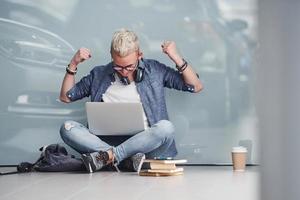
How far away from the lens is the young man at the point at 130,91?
107 inches

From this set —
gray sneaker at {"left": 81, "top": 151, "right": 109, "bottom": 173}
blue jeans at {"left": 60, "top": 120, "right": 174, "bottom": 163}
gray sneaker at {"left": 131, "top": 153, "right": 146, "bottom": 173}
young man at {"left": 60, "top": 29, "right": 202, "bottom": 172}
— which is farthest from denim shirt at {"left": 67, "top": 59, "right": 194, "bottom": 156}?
gray sneaker at {"left": 81, "top": 151, "right": 109, "bottom": 173}

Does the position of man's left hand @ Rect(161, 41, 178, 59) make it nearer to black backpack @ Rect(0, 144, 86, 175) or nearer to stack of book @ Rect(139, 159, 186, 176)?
stack of book @ Rect(139, 159, 186, 176)

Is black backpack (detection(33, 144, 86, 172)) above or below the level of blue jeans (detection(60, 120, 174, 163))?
below

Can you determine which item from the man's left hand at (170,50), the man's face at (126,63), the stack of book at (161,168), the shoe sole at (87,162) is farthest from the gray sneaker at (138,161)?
the man's left hand at (170,50)

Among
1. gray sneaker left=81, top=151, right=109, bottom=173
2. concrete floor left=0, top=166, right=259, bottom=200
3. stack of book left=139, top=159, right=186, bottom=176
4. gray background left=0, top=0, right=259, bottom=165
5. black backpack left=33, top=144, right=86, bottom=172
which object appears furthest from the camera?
gray background left=0, top=0, right=259, bottom=165

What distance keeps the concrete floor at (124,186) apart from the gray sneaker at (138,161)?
6 centimetres

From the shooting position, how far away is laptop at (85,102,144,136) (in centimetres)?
273

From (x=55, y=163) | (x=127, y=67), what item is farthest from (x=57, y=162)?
(x=127, y=67)

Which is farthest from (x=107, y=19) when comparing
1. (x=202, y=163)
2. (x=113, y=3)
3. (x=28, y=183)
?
(x=28, y=183)

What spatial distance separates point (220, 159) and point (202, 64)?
2.02ft

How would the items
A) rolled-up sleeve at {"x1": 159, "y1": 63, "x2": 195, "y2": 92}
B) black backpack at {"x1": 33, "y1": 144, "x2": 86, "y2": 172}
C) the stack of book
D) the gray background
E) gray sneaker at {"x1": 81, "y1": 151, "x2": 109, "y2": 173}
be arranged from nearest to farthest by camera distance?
the stack of book
gray sneaker at {"x1": 81, "y1": 151, "x2": 109, "y2": 173}
black backpack at {"x1": 33, "y1": 144, "x2": 86, "y2": 172}
rolled-up sleeve at {"x1": 159, "y1": 63, "x2": 195, "y2": 92}
the gray background

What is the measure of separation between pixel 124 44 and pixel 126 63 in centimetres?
10

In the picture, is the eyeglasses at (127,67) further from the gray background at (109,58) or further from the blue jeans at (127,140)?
the gray background at (109,58)

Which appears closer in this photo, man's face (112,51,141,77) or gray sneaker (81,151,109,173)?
gray sneaker (81,151,109,173)
